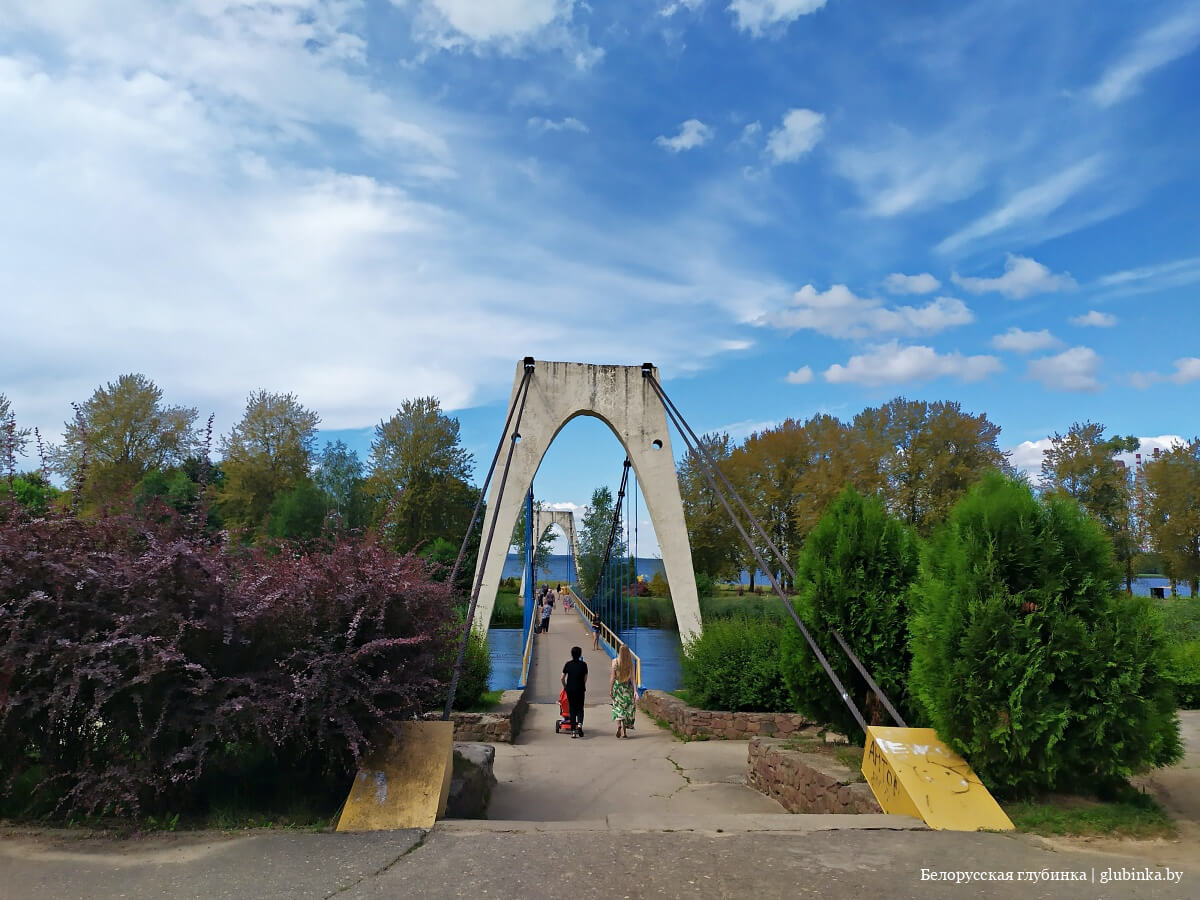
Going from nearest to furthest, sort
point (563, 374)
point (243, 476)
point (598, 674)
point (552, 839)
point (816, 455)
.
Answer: point (552, 839) → point (563, 374) → point (598, 674) → point (816, 455) → point (243, 476)

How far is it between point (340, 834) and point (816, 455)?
107ft

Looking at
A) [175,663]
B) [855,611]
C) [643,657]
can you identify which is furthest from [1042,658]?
[643,657]

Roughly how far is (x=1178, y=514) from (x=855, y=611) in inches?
1204

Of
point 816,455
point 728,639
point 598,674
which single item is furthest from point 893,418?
point 728,639

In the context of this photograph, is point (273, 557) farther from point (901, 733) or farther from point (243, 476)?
point (243, 476)

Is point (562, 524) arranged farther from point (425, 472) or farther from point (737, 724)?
point (737, 724)

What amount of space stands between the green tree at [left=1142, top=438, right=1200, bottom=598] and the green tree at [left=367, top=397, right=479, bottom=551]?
27.8 meters

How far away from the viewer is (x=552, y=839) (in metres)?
4.77

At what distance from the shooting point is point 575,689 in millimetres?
11891

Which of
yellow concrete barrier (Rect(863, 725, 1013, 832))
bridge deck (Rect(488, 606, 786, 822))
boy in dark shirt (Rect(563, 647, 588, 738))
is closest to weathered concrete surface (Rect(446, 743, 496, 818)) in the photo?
bridge deck (Rect(488, 606, 786, 822))

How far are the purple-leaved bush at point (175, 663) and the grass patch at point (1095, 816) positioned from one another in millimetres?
3872

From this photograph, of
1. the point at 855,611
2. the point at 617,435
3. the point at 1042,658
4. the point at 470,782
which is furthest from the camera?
the point at 617,435

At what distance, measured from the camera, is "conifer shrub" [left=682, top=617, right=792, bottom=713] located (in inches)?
463

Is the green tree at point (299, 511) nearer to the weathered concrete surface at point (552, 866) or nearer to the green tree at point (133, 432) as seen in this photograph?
the green tree at point (133, 432)
